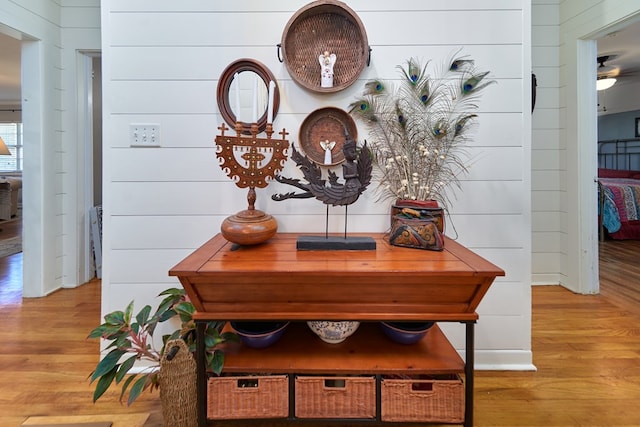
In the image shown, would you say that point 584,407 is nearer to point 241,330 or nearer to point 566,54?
point 241,330

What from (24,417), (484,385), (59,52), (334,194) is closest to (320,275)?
(334,194)

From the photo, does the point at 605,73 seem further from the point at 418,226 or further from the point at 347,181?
the point at 347,181

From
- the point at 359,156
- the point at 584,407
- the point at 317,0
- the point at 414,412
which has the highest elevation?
→ the point at 317,0

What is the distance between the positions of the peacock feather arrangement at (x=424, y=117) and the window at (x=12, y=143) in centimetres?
993

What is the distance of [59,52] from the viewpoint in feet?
9.78

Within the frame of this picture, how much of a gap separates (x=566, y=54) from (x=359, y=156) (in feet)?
8.92

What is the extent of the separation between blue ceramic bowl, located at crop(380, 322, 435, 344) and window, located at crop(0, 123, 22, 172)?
1036 cm

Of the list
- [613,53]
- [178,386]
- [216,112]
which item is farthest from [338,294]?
[613,53]

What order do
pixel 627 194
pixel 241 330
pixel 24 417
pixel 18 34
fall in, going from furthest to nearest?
pixel 627 194, pixel 18 34, pixel 24 417, pixel 241 330

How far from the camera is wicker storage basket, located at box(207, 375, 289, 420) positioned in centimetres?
126

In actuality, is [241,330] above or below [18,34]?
below

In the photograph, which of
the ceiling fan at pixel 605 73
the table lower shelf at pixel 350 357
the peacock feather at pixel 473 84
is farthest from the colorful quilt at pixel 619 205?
the table lower shelf at pixel 350 357

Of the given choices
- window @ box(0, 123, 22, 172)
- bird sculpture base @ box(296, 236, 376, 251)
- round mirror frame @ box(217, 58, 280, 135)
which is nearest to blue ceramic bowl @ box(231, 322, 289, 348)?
bird sculpture base @ box(296, 236, 376, 251)

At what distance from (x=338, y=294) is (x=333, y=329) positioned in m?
0.26
